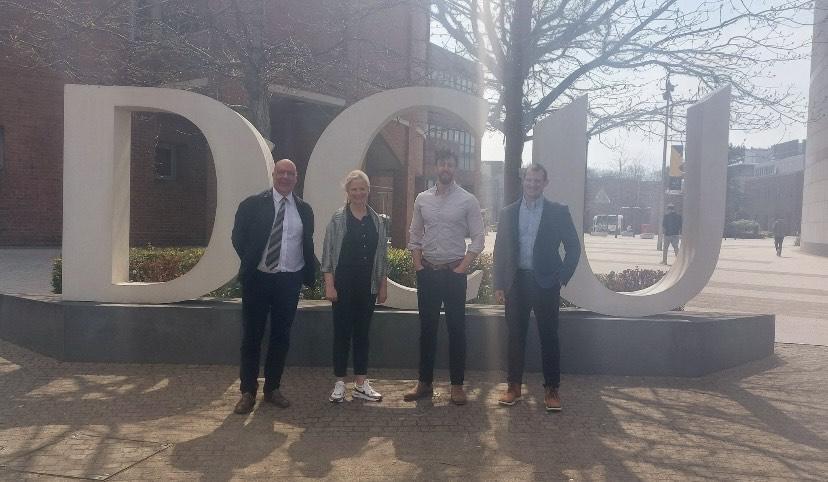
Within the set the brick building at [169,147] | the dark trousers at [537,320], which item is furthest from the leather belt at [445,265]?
the brick building at [169,147]

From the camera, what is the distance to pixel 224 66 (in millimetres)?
9438

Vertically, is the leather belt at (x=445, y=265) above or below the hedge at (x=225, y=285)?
above

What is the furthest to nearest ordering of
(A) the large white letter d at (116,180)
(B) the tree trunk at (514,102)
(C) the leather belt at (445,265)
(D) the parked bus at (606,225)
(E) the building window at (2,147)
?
(D) the parked bus at (606,225) < (E) the building window at (2,147) < (B) the tree trunk at (514,102) < (A) the large white letter d at (116,180) < (C) the leather belt at (445,265)

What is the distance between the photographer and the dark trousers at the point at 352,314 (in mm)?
4980

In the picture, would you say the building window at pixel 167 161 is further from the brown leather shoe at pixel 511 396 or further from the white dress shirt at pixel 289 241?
the brown leather shoe at pixel 511 396

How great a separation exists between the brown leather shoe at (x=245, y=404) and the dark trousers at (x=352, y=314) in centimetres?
61

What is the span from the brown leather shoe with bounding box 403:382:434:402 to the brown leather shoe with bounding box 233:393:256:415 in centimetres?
110

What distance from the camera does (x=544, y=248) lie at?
497 centimetres

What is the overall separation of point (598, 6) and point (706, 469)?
591cm

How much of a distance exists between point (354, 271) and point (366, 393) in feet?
3.00

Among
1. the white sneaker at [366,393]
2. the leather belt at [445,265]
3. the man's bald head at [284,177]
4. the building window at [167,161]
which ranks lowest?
the white sneaker at [366,393]

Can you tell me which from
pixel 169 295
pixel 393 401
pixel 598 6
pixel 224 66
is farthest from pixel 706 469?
pixel 224 66

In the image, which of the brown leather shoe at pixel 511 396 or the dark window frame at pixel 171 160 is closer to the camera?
the brown leather shoe at pixel 511 396

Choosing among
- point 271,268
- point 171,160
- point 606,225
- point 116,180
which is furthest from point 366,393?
point 606,225
